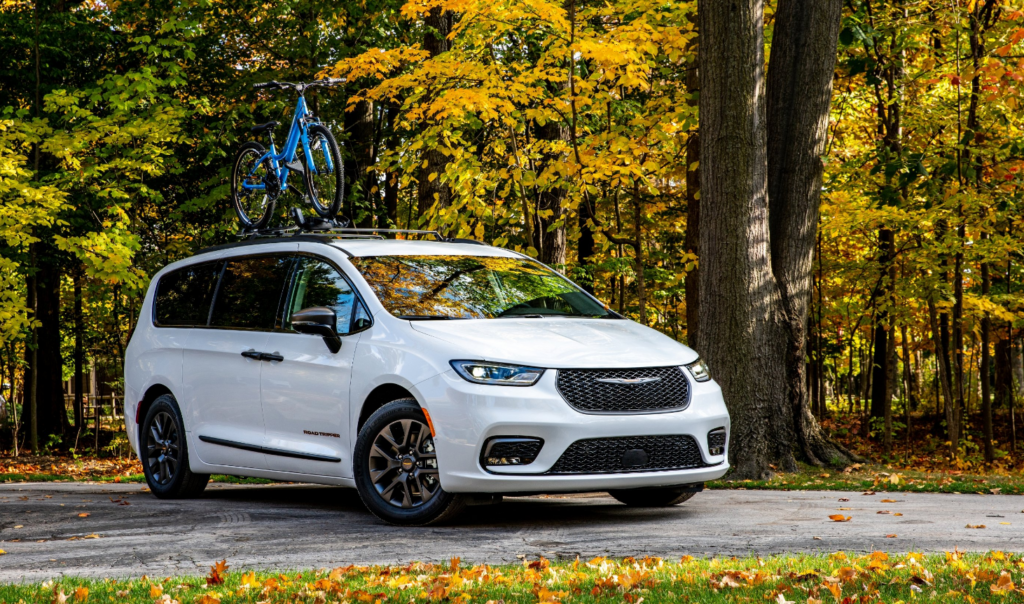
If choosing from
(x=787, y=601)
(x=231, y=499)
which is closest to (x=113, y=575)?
(x=787, y=601)

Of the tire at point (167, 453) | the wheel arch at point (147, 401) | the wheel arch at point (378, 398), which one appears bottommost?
→ the tire at point (167, 453)

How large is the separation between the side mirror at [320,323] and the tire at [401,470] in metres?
0.67

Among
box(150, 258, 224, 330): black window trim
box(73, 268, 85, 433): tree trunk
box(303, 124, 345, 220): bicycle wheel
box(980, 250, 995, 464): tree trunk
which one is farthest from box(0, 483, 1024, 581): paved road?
box(73, 268, 85, 433): tree trunk

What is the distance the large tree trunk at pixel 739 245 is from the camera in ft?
32.1

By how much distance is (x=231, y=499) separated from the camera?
9.03 metres

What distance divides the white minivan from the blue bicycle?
143 cm

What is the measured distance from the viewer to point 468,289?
7.54 meters

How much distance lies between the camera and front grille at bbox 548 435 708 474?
6434 mm

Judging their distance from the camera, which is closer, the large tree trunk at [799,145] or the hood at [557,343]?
the hood at [557,343]

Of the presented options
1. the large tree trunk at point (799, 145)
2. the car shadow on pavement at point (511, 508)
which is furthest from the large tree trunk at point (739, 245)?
the car shadow on pavement at point (511, 508)

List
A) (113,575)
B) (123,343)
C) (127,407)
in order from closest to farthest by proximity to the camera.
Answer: (113,575) < (127,407) < (123,343)

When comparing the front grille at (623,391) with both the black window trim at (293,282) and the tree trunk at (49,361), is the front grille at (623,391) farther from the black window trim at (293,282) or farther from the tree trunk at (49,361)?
the tree trunk at (49,361)

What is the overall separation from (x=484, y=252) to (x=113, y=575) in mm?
3874

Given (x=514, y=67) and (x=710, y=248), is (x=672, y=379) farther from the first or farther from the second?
(x=514, y=67)
